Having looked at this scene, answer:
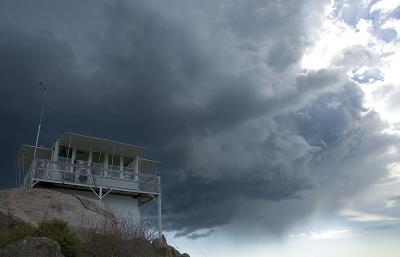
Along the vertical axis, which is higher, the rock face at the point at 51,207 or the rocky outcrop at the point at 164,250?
the rock face at the point at 51,207

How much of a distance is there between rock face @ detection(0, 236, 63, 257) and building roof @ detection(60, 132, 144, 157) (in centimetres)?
1991

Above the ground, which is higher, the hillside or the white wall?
the white wall

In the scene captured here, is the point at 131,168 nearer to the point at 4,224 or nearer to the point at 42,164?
the point at 42,164

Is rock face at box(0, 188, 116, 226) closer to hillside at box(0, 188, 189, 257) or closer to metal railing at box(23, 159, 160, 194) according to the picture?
hillside at box(0, 188, 189, 257)

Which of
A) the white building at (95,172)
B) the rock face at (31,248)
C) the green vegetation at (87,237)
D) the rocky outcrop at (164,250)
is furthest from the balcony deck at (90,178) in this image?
the rock face at (31,248)

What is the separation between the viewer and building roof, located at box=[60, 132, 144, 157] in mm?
29688

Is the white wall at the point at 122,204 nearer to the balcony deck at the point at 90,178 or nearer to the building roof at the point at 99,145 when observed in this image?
the balcony deck at the point at 90,178

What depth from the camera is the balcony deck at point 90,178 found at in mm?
26891

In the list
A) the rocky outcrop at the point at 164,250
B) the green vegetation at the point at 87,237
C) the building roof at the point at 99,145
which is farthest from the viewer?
the building roof at the point at 99,145

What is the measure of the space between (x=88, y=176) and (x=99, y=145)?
9.65 ft

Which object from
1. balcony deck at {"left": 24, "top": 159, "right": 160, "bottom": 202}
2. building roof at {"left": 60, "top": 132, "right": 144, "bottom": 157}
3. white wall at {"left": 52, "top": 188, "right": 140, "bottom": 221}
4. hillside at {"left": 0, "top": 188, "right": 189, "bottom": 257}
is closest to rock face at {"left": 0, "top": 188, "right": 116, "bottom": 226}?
hillside at {"left": 0, "top": 188, "right": 189, "bottom": 257}

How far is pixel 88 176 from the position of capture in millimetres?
28672

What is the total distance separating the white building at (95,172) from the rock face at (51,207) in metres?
7.37

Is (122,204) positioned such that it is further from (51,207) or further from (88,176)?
(51,207)
